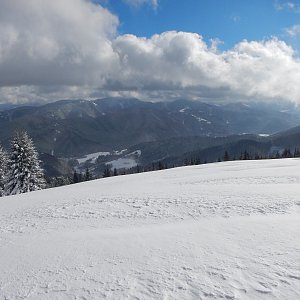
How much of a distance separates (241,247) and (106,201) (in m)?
8.77

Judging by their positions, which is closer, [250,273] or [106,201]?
[250,273]

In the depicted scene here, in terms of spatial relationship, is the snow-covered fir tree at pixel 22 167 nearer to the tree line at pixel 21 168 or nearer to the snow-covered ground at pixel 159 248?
the tree line at pixel 21 168

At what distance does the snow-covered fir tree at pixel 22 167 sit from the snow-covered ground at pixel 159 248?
2929 centimetres

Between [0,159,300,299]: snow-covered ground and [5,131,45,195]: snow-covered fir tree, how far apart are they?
96.1 ft

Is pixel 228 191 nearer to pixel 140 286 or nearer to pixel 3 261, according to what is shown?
pixel 140 286

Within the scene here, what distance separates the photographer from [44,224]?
1266 cm

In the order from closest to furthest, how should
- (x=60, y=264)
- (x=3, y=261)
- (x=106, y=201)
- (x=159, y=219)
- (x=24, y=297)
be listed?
(x=24, y=297) → (x=60, y=264) → (x=3, y=261) → (x=159, y=219) → (x=106, y=201)

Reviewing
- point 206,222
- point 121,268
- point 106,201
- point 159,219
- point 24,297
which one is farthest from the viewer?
point 106,201

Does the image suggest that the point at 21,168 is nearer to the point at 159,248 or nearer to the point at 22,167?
the point at 22,167

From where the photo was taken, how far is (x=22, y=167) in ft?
141

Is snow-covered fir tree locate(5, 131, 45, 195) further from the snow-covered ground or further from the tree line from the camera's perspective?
the snow-covered ground

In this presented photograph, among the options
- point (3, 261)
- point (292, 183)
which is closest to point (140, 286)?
point (3, 261)

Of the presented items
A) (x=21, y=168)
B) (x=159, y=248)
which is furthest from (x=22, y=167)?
(x=159, y=248)

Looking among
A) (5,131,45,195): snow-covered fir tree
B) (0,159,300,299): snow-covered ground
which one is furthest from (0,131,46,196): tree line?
(0,159,300,299): snow-covered ground
